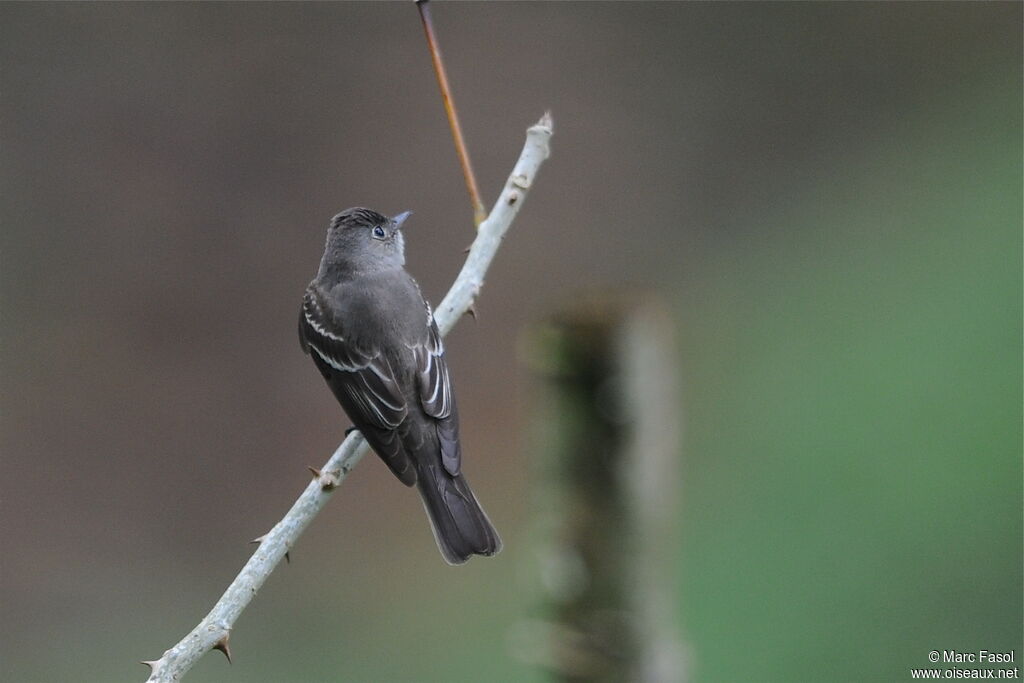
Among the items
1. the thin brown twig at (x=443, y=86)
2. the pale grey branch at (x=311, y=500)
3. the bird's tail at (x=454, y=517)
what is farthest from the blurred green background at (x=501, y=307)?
the thin brown twig at (x=443, y=86)

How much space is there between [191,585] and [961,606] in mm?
5190

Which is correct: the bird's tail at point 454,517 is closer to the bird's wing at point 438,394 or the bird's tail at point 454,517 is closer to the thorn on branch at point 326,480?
the bird's wing at point 438,394

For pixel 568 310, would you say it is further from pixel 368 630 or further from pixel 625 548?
pixel 368 630

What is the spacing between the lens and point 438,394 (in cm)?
454

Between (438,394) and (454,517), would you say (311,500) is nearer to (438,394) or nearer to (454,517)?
(454,517)

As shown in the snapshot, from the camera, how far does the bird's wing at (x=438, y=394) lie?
14.7 feet

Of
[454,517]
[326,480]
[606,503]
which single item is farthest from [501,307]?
[606,503]

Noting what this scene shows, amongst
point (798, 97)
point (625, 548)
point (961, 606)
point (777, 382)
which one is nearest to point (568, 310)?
point (625, 548)

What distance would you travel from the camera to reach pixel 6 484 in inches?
345

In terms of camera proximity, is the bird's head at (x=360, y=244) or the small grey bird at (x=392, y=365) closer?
the small grey bird at (x=392, y=365)

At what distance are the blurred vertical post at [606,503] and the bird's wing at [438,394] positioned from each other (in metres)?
1.68

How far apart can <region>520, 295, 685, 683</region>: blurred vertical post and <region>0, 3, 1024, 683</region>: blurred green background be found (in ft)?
11.9

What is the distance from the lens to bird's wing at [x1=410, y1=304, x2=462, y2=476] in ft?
14.7

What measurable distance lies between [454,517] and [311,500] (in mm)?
1027
